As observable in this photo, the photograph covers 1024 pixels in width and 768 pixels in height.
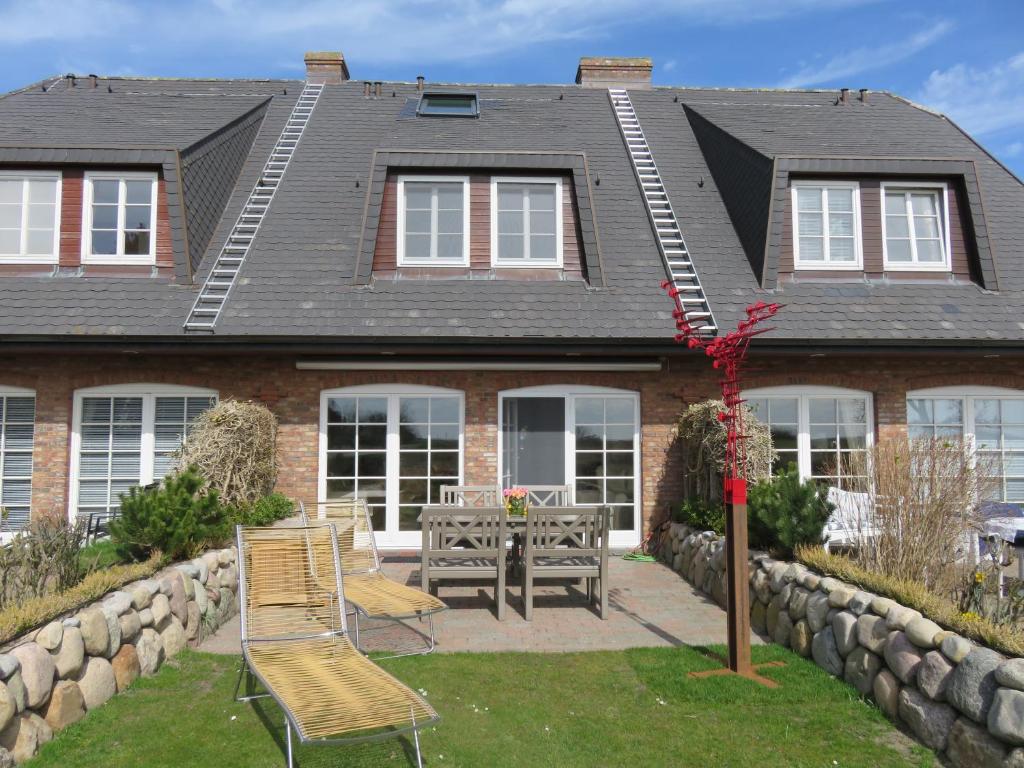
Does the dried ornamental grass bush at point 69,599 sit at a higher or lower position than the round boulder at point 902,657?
higher

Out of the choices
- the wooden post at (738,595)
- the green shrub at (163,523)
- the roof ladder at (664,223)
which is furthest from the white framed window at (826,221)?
the green shrub at (163,523)

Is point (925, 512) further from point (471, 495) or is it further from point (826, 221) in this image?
point (826, 221)

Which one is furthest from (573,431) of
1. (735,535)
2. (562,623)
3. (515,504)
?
(735,535)

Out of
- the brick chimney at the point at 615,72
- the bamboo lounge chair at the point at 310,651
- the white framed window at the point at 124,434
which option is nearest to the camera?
the bamboo lounge chair at the point at 310,651

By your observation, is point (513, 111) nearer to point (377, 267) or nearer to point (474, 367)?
point (377, 267)

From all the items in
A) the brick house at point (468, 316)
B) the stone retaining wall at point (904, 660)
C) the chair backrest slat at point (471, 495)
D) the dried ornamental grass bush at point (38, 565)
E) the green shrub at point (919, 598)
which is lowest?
the stone retaining wall at point (904, 660)

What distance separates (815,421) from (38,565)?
938 centimetres

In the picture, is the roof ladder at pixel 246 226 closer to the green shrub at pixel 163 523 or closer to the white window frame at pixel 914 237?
the green shrub at pixel 163 523

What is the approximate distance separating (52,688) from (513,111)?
1278cm

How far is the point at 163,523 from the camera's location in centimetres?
700

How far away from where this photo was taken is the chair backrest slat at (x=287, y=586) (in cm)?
558

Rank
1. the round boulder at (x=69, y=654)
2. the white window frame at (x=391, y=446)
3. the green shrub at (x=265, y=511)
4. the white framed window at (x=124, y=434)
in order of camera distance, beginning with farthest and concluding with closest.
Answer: the white window frame at (x=391, y=446)
the white framed window at (x=124, y=434)
the green shrub at (x=265, y=511)
the round boulder at (x=69, y=654)

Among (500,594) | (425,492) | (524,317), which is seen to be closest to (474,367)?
(524,317)

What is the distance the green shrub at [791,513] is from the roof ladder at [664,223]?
243 cm
